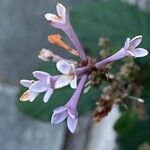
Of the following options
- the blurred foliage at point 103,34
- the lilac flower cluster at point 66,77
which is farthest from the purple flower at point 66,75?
the blurred foliage at point 103,34

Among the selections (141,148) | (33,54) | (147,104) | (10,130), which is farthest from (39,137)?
(147,104)

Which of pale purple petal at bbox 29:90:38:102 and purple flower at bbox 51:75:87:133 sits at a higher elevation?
pale purple petal at bbox 29:90:38:102

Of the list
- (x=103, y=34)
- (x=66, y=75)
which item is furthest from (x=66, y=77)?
(x=103, y=34)

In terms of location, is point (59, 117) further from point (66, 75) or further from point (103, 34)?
point (103, 34)

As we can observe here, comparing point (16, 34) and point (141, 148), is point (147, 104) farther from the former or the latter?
point (16, 34)

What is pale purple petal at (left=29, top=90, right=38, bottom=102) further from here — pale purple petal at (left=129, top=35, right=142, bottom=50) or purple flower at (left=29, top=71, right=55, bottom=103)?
pale purple petal at (left=129, top=35, right=142, bottom=50)

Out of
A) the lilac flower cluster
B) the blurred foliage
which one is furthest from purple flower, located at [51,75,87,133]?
the blurred foliage
